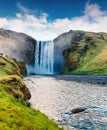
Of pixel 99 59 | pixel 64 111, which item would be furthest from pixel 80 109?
pixel 99 59

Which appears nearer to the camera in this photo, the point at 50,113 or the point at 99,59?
the point at 50,113

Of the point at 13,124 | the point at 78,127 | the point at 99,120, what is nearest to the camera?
the point at 13,124

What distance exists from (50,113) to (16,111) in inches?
488

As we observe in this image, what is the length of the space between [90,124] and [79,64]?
6689 inches

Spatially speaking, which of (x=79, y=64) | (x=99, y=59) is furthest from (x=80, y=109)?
(x=79, y=64)

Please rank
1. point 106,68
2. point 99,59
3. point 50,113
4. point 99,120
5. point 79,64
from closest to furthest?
point 99,120, point 50,113, point 106,68, point 99,59, point 79,64

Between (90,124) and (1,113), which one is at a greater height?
(1,113)

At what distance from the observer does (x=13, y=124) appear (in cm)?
1425

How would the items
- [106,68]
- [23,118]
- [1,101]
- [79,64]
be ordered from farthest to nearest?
[79,64] → [106,68] → [1,101] → [23,118]

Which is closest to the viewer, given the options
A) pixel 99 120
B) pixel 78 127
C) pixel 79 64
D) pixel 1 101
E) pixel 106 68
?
pixel 1 101

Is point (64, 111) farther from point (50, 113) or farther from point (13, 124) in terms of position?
point (13, 124)

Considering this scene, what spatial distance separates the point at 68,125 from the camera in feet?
73.7

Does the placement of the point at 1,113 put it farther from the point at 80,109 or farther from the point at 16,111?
the point at 80,109

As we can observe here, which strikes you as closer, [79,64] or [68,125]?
[68,125]
